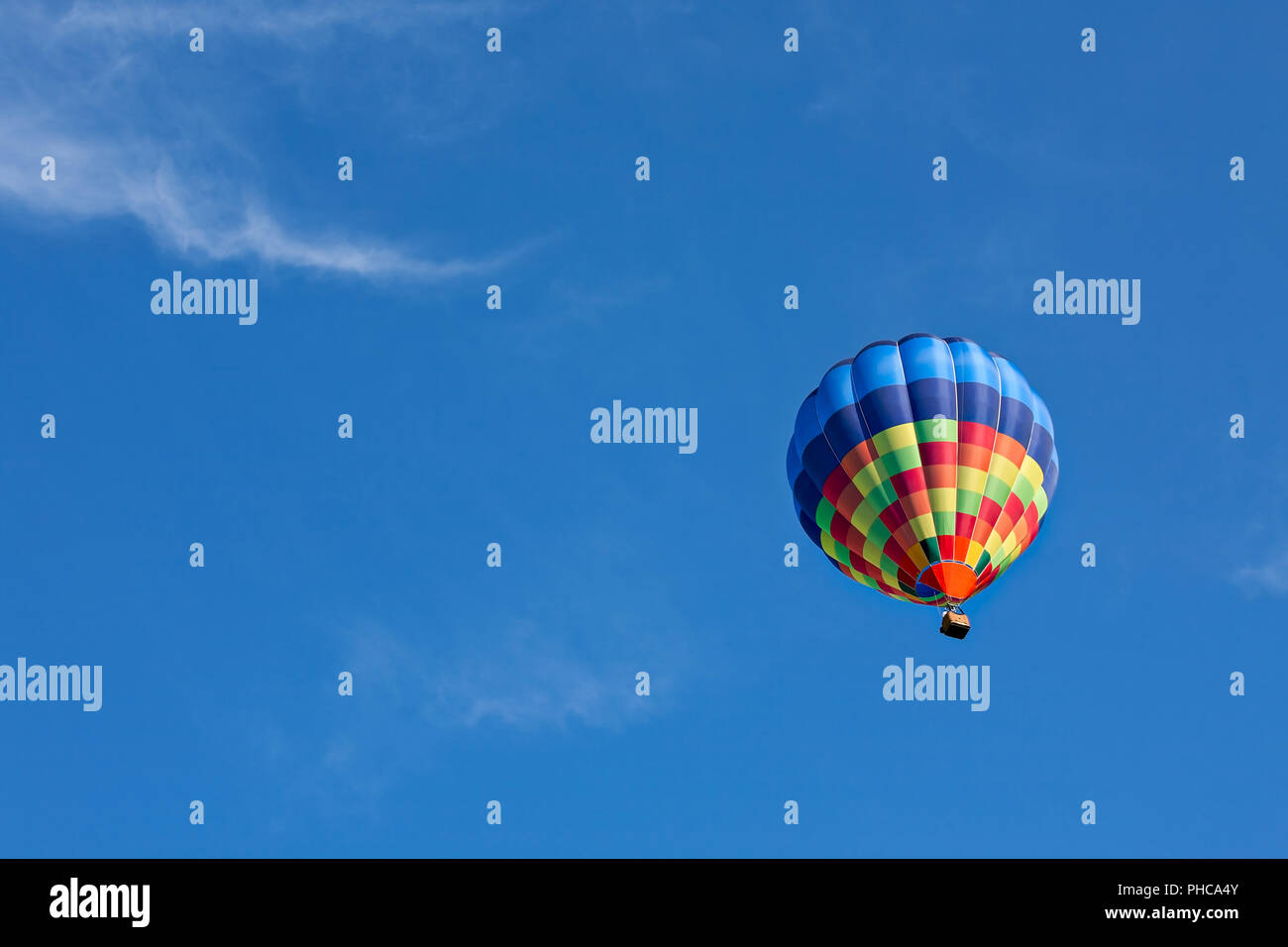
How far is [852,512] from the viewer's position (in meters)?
39.4

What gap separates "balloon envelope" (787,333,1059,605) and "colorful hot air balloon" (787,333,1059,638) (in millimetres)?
22

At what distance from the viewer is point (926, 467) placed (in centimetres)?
3838

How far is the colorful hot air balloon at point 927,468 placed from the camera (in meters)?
38.1

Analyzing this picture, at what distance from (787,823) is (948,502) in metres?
8.47

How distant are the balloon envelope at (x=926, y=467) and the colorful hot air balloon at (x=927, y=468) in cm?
2

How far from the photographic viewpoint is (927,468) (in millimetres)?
38375

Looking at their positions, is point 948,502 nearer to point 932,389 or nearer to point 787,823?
point 932,389

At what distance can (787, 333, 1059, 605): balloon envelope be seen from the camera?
125ft

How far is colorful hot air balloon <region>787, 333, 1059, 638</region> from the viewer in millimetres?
38125

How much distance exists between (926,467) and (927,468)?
31 mm
